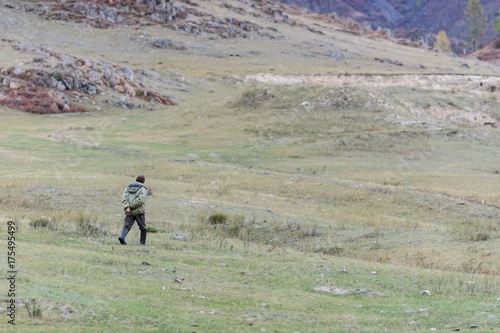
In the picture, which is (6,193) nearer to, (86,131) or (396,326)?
(396,326)

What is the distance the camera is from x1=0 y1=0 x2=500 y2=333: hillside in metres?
8.44


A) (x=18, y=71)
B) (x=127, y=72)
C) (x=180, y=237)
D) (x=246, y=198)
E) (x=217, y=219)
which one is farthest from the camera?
(x=127, y=72)

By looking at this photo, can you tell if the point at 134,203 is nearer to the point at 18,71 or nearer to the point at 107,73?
the point at 18,71

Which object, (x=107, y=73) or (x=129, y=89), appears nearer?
(x=129, y=89)

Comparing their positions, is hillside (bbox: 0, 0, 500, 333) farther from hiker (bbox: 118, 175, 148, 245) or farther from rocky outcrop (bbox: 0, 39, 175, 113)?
hiker (bbox: 118, 175, 148, 245)

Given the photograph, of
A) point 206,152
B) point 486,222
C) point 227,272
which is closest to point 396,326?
point 227,272

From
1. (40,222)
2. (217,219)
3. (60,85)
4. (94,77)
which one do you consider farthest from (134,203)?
(94,77)

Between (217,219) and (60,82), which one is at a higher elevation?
(60,82)

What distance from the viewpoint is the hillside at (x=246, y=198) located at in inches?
332

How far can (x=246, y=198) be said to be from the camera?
24109 mm

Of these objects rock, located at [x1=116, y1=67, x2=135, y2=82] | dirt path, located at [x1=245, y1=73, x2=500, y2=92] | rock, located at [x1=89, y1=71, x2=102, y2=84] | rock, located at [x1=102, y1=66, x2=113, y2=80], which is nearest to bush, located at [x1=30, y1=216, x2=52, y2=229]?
rock, located at [x1=89, y1=71, x2=102, y2=84]

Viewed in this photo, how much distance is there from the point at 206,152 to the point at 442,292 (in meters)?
28.3

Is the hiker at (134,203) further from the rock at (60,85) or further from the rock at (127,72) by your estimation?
the rock at (127,72)

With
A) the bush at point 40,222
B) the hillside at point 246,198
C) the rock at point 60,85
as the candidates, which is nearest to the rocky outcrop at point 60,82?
the rock at point 60,85
